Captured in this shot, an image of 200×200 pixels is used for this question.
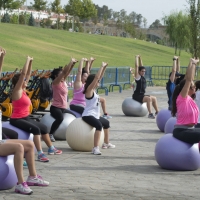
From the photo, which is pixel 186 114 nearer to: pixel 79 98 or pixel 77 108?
pixel 77 108


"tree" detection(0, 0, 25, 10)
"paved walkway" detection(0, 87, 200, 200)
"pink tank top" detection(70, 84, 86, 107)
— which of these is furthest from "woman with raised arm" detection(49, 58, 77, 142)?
"tree" detection(0, 0, 25, 10)

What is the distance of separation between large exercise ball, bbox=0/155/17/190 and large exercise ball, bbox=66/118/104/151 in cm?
350

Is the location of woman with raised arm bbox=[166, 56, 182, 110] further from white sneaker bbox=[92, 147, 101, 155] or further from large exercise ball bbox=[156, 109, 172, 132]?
white sneaker bbox=[92, 147, 101, 155]

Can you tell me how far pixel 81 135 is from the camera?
37.6 feet

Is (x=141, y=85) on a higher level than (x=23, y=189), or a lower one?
higher

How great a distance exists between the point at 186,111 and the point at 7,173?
3.18 meters

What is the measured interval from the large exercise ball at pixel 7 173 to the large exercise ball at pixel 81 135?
11.5 ft

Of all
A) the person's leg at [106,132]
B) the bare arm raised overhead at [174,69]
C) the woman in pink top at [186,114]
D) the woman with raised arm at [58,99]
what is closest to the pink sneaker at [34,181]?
the woman in pink top at [186,114]

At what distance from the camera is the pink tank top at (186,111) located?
963 cm

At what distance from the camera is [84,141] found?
11.5m

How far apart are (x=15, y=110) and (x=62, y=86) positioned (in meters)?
2.75

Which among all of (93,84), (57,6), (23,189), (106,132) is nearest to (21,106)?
(93,84)

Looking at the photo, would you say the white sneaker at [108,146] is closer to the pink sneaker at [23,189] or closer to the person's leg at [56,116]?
the person's leg at [56,116]

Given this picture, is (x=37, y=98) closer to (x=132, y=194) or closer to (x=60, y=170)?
(x=60, y=170)
